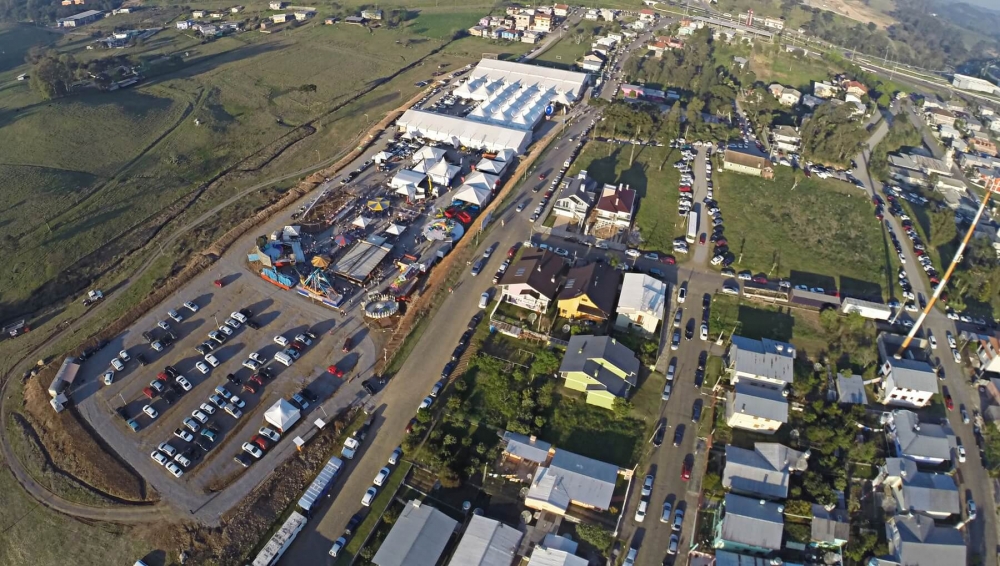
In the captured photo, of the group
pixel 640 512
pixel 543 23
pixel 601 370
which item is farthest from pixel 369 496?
pixel 543 23

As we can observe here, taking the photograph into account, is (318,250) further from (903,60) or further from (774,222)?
(903,60)

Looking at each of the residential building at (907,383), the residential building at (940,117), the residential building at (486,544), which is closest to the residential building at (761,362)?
the residential building at (907,383)

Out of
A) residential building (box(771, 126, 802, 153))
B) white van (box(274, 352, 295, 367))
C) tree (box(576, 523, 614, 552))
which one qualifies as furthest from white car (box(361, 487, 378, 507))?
residential building (box(771, 126, 802, 153))

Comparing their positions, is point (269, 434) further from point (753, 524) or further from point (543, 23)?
point (543, 23)

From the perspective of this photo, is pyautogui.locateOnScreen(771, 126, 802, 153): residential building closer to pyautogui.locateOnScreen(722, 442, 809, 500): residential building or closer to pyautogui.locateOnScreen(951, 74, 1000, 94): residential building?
pyautogui.locateOnScreen(722, 442, 809, 500): residential building

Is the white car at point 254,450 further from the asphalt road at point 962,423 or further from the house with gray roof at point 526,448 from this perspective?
the asphalt road at point 962,423

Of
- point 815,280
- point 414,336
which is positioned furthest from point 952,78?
point 414,336
